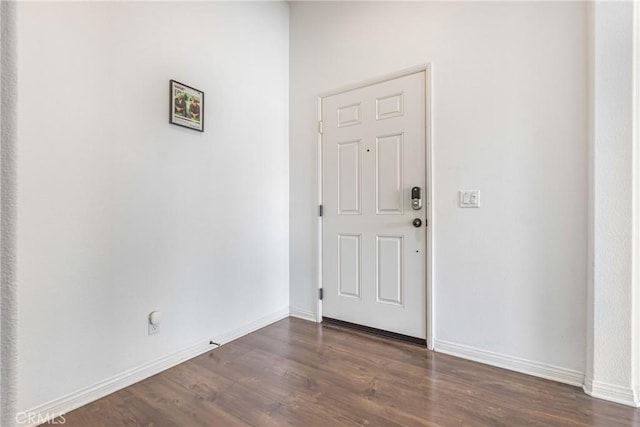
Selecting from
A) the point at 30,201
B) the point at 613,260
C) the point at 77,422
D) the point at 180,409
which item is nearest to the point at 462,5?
the point at 613,260

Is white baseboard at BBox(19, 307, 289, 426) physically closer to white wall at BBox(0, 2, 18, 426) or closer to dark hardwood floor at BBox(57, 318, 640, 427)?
dark hardwood floor at BBox(57, 318, 640, 427)

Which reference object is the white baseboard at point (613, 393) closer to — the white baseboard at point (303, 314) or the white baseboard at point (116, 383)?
the white baseboard at point (303, 314)

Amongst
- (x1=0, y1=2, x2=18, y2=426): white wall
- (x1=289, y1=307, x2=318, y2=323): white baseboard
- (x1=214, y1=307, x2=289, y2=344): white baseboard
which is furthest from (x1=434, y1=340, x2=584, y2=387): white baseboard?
(x1=0, y1=2, x2=18, y2=426): white wall

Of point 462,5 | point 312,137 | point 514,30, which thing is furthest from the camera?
point 312,137

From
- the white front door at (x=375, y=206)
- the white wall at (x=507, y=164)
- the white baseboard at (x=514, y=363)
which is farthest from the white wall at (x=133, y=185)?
the white baseboard at (x=514, y=363)

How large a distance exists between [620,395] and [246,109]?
2942 mm

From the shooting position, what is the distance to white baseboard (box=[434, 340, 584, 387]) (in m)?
1.74

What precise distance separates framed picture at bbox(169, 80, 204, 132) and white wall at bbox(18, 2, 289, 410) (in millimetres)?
50

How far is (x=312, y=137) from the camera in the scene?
9.11ft

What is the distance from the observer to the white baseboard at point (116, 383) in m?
1.44

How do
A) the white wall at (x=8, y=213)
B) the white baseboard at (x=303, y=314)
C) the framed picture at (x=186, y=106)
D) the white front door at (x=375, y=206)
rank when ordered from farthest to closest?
the white baseboard at (x=303, y=314) → the white front door at (x=375, y=206) → the framed picture at (x=186, y=106) → the white wall at (x=8, y=213)

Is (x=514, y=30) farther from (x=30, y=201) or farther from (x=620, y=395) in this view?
(x=30, y=201)

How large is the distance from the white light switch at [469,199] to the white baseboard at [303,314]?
1.56 meters

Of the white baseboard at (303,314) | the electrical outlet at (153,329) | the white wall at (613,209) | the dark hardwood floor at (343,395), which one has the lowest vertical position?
the dark hardwood floor at (343,395)
